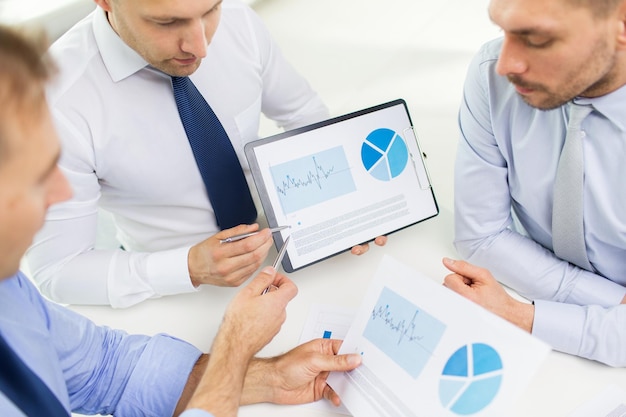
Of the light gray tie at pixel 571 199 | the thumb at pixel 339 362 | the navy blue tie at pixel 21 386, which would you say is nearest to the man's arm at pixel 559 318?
the light gray tie at pixel 571 199

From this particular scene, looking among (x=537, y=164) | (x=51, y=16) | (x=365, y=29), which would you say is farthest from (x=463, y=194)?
(x=365, y=29)

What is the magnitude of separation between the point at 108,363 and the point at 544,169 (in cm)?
89

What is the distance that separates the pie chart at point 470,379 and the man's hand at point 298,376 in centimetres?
16

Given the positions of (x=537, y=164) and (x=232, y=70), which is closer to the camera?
(x=537, y=164)

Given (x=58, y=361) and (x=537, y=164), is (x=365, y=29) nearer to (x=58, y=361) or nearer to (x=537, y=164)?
(x=537, y=164)

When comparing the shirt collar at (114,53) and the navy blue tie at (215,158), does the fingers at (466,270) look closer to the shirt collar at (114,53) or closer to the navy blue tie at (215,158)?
the navy blue tie at (215,158)

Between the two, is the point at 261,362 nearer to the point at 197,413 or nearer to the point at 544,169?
the point at 197,413

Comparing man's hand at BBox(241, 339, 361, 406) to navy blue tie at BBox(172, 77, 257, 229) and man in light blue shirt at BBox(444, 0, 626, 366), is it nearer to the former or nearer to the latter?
man in light blue shirt at BBox(444, 0, 626, 366)

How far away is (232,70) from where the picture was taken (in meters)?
1.29

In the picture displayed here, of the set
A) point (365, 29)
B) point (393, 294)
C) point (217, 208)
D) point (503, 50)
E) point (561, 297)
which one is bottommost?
point (561, 297)

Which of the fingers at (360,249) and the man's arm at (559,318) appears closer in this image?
the man's arm at (559,318)

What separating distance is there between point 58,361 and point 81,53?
61 centimetres

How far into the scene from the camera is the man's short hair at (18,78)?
55 centimetres

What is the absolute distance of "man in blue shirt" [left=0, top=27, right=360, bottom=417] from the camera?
0.61 meters
